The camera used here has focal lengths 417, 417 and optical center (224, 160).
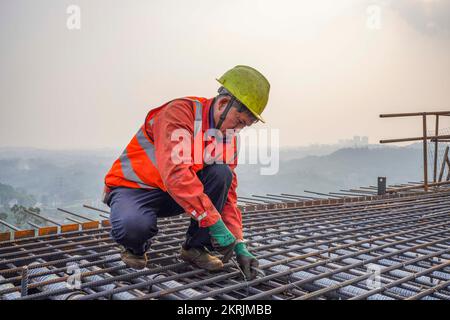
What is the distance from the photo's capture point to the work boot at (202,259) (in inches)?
101

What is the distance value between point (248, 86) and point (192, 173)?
622mm

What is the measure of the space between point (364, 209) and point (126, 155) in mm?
3758

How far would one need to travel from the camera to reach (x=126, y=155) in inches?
101

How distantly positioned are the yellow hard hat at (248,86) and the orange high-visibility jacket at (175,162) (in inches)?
7.6

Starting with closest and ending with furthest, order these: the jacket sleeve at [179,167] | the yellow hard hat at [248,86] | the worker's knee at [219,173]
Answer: the jacket sleeve at [179,167] < the yellow hard hat at [248,86] < the worker's knee at [219,173]

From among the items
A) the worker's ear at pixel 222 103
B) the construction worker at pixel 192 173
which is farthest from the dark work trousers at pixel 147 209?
the worker's ear at pixel 222 103

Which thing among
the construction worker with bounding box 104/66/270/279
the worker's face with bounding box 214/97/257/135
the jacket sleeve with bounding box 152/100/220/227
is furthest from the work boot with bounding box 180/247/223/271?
the worker's face with bounding box 214/97/257/135

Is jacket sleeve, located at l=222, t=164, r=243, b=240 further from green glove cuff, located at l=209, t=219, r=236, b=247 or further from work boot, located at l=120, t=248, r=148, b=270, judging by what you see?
work boot, located at l=120, t=248, r=148, b=270

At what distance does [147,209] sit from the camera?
246 cm

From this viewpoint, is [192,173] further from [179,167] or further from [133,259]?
[133,259]

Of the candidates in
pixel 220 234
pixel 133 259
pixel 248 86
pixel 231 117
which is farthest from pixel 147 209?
pixel 248 86

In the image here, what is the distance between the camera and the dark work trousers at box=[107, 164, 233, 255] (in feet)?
7.84

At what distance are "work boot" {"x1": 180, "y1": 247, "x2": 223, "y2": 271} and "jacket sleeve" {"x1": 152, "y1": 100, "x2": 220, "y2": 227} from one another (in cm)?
38

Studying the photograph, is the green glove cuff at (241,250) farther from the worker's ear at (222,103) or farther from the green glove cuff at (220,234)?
the worker's ear at (222,103)
